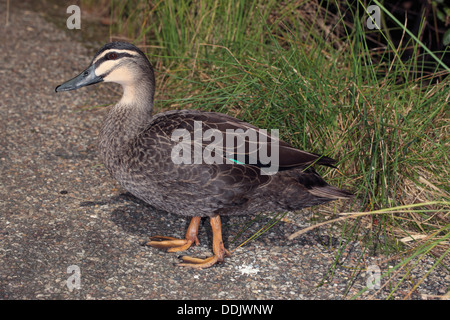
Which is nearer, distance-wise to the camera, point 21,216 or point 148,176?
point 148,176

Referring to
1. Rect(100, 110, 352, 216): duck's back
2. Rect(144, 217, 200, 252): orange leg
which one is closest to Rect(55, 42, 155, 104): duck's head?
Rect(100, 110, 352, 216): duck's back

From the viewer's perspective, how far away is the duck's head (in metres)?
4.19

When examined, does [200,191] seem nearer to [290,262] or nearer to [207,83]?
[290,262]

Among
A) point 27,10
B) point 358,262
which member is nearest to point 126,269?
point 358,262

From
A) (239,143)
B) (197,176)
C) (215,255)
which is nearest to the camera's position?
(197,176)

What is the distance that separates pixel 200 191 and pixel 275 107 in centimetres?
121

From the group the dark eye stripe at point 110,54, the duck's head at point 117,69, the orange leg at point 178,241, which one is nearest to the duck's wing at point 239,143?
the duck's head at point 117,69

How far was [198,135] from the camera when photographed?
12.8ft

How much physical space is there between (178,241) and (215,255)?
319mm

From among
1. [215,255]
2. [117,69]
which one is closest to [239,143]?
[215,255]

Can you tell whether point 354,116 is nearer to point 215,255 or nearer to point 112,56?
point 215,255

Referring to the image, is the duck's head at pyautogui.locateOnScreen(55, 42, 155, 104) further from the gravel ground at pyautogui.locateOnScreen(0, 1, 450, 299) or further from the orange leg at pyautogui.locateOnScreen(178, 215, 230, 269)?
the orange leg at pyautogui.locateOnScreen(178, 215, 230, 269)

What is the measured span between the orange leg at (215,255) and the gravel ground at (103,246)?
53 mm

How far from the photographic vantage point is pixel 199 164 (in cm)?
381
